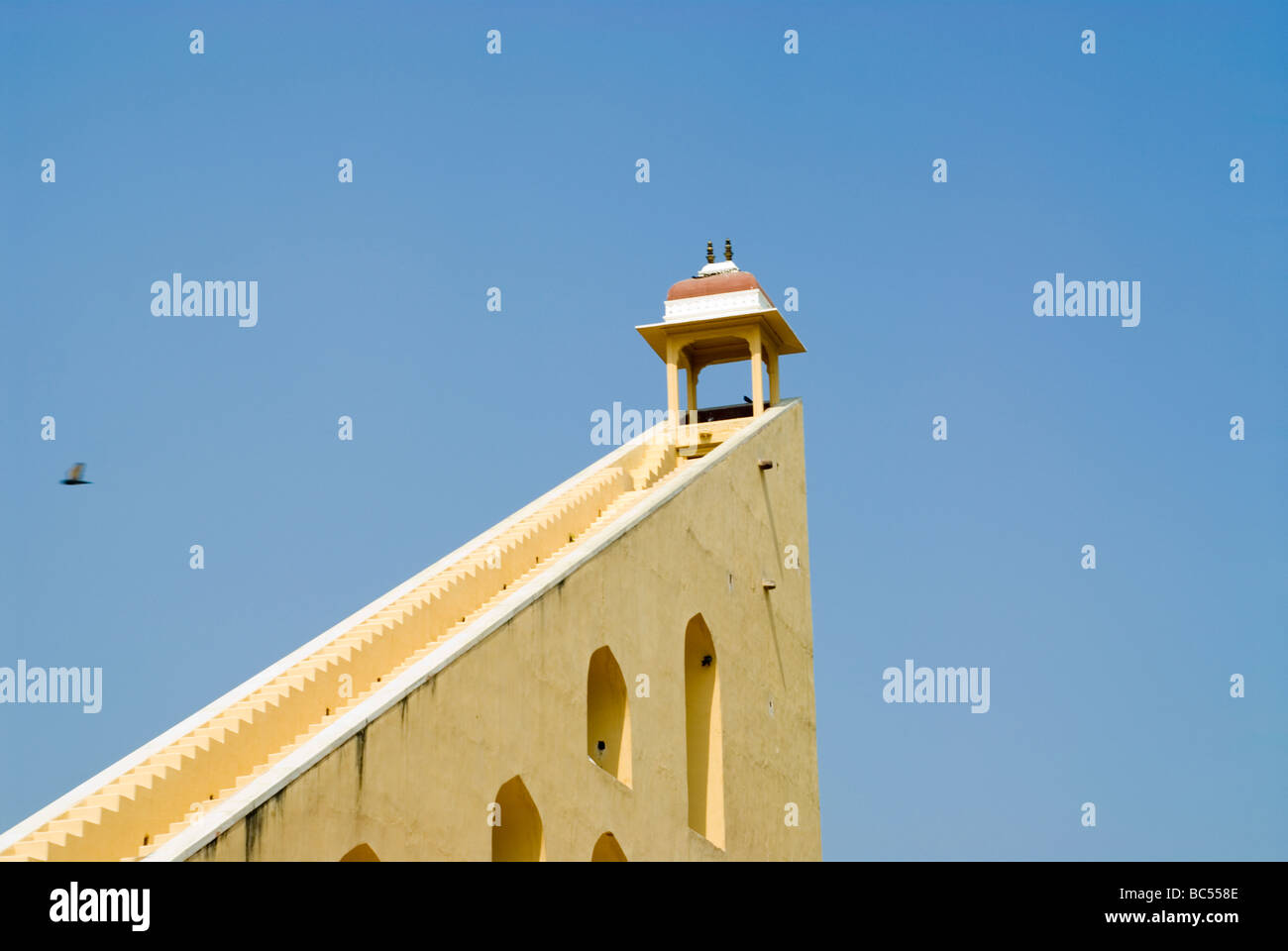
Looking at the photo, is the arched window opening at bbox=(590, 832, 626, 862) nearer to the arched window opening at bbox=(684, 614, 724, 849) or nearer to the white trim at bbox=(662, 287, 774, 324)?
the arched window opening at bbox=(684, 614, 724, 849)

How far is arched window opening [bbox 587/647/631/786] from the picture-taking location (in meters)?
12.6

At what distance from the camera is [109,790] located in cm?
878

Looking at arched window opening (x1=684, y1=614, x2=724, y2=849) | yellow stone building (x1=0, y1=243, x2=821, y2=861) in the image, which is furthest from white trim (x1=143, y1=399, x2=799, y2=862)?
arched window opening (x1=684, y1=614, x2=724, y2=849)

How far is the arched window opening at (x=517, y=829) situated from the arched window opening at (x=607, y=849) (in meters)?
1.31

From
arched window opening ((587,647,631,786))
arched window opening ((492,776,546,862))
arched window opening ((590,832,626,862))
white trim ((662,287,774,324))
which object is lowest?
arched window opening ((590,832,626,862))

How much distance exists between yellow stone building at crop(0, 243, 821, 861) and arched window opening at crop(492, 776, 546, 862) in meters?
0.02

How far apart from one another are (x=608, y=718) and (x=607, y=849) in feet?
3.96

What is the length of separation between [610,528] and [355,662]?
274 centimetres

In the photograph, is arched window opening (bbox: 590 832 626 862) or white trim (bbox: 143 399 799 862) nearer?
white trim (bbox: 143 399 799 862)

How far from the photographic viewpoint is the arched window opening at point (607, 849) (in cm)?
1185

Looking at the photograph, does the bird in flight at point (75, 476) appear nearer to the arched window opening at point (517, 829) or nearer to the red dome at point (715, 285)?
the arched window opening at point (517, 829)

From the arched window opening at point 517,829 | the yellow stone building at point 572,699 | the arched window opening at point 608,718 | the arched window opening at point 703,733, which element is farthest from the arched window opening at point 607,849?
the arched window opening at point 703,733
